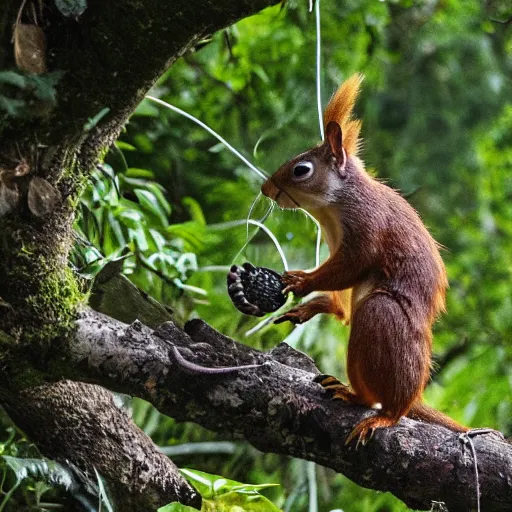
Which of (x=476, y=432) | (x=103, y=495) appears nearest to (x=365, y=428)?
(x=476, y=432)

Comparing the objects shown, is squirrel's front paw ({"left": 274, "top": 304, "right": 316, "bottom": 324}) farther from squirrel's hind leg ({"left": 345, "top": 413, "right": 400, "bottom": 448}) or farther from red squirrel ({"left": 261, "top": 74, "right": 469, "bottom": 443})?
squirrel's hind leg ({"left": 345, "top": 413, "right": 400, "bottom": 448})

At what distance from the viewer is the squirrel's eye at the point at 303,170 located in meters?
1.89

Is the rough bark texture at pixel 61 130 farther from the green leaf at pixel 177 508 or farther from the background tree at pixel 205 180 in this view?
the green leaf at pixel 177 508

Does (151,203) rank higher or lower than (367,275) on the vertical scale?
lower

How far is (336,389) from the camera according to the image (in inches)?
64.3

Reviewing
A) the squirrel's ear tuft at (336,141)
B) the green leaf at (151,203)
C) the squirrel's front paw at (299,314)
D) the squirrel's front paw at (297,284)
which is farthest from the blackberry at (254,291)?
the green leaf at (151,203)

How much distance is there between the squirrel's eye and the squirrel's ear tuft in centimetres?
7

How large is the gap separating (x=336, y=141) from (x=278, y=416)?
2.26ft

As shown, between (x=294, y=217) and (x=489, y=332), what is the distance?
1192 millimetres

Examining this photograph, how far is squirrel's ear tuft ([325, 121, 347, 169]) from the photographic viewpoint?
1.87 metres

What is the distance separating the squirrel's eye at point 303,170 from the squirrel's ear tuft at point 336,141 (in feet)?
0.22

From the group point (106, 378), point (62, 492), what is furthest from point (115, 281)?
point (62, 492)

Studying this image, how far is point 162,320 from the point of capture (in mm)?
1812

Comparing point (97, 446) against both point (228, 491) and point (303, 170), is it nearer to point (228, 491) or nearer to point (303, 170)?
point (228, 491)
